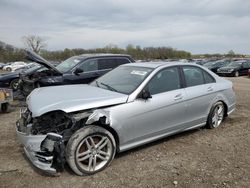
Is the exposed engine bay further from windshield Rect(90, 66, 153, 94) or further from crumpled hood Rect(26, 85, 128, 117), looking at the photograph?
crumpled hood Rect(26, 85, 128, 117)

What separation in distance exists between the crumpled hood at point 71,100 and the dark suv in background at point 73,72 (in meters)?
3.91

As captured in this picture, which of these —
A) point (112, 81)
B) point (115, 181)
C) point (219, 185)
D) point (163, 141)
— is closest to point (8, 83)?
point (112, 81)

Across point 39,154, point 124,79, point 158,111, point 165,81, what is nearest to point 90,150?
point 39,154

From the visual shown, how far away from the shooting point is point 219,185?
3393 mm

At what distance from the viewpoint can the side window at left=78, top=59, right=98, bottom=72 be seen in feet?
28.7

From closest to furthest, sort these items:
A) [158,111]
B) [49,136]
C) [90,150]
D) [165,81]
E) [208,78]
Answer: [49,136]
[90,150]
[158,111]
[165,81]
[208,78]

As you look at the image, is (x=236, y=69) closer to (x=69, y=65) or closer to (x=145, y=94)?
(x=69, y=65)

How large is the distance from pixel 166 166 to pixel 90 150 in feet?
3.88

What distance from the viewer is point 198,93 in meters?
5.18

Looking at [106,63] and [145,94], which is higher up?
[106,63]

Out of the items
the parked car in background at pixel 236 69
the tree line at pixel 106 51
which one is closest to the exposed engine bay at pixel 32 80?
the parked car in background at pixel 236 69

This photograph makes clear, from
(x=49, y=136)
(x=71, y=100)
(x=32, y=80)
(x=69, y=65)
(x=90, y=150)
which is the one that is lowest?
(x=90, y=150)

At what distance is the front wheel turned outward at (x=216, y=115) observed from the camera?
18.3 feet

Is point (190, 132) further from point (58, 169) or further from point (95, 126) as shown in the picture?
point (58, 169)
